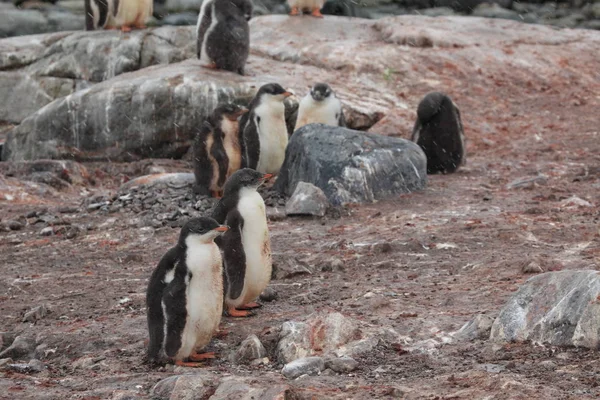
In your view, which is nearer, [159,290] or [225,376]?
[225,376]

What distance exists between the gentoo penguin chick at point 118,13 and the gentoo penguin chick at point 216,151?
549 cm

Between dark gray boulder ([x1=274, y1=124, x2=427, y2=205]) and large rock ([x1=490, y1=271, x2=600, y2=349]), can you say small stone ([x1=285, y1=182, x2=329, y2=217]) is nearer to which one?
dark gray boulder ([x1=274, y1=124, x2=427, y2=205])

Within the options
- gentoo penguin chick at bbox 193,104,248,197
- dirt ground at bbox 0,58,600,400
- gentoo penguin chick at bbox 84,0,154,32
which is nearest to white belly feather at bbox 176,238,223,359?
dirt ground at bbox 0,58,600,400

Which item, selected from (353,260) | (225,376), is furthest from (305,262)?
(225,376)

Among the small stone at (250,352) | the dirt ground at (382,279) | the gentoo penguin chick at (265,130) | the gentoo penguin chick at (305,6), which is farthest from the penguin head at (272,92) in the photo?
the small stone at (250,352)

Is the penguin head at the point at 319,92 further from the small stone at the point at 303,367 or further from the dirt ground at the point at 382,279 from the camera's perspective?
the small stone at the point at 303,367

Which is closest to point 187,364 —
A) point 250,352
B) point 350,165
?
point 250,352

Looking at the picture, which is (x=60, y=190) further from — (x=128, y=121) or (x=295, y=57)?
(x=295, y=57)

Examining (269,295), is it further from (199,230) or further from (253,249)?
(199,230)

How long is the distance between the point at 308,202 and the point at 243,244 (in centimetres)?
287

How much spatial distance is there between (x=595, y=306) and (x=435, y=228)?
134 inches

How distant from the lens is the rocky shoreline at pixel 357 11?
19.9 meters

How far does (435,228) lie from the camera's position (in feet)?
25.9

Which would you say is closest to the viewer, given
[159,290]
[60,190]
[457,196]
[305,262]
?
[159,290]
